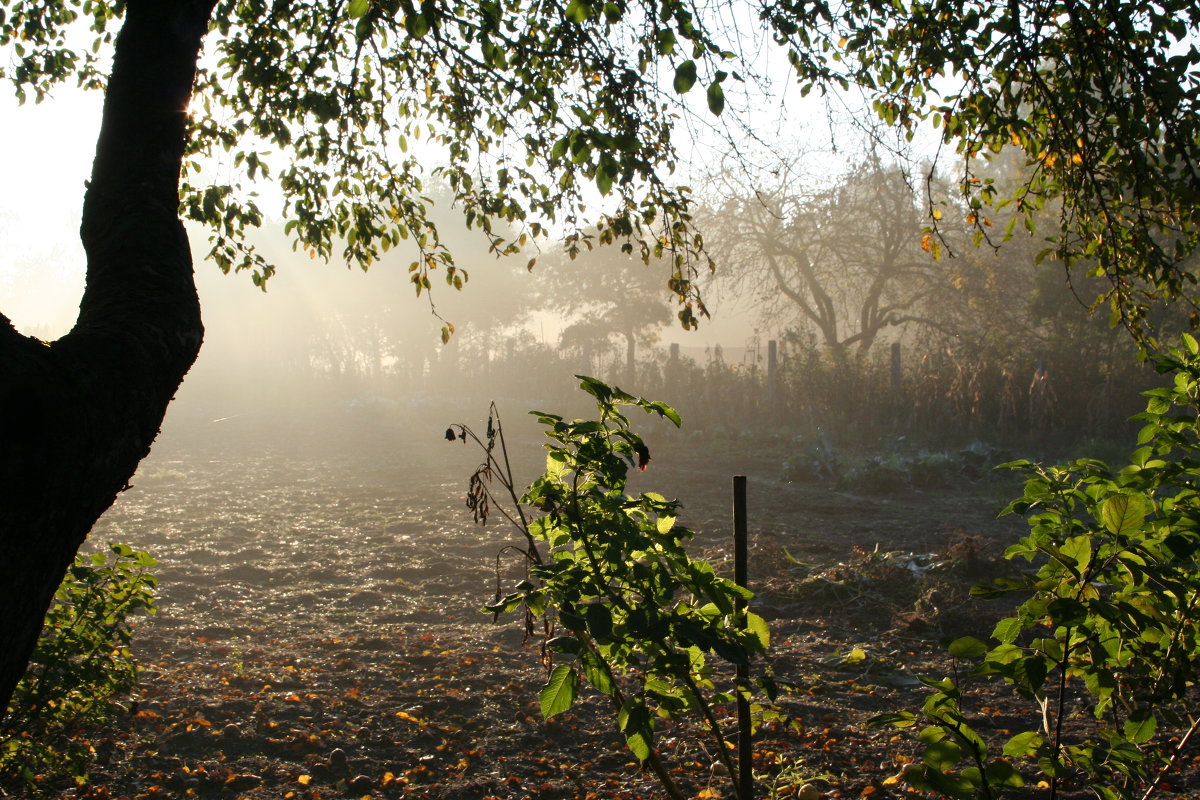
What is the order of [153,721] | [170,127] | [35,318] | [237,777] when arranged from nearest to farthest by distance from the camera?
[170,127] → [237,777] → [153,721] → [35,318]

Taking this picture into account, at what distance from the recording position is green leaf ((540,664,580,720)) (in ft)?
6.25

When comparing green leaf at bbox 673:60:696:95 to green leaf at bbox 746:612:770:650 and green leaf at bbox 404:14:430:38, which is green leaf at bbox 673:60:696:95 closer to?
green leaf at bbox 404:14:430:38

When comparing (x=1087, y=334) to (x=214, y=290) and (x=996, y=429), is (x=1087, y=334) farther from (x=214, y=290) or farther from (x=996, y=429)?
(x=214, y=290)

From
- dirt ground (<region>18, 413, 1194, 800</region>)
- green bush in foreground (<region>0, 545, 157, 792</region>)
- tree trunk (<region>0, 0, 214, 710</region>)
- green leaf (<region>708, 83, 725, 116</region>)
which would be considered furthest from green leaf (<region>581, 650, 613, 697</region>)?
green leaf (<region>708, 83, 725, 116</region>)

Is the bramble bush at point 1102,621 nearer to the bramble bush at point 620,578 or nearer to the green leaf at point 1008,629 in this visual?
the green leaf at point 1008,629

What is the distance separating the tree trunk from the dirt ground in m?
1.87

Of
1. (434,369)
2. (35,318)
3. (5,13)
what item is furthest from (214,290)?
(5,13)

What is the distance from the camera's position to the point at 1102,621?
208 cm

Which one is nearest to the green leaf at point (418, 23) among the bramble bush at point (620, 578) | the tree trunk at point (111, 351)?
the tree trunk at point (111, 351)

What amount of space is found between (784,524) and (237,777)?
6.61m

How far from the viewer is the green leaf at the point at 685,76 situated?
2.88 meters

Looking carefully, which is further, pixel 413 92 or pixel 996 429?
pixel 996 429

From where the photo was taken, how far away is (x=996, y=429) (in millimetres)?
14438

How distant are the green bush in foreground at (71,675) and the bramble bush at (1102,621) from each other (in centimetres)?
258
